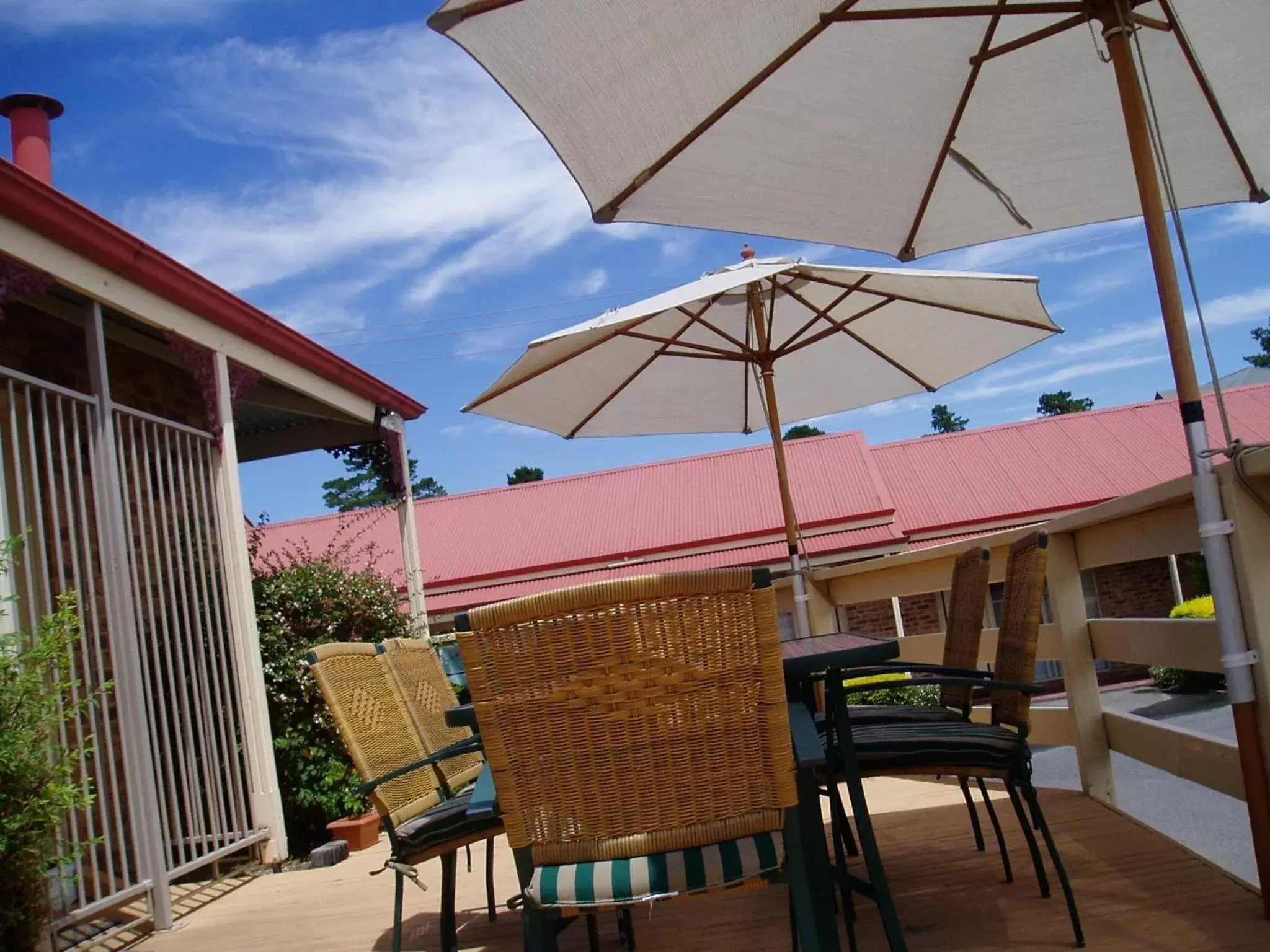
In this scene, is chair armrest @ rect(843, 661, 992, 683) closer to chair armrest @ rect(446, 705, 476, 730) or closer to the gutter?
chair armrest @ rect(446, 705, 476, 730)

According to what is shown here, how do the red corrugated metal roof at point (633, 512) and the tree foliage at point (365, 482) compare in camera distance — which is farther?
the red corrugated metal roof at point (633, 512)

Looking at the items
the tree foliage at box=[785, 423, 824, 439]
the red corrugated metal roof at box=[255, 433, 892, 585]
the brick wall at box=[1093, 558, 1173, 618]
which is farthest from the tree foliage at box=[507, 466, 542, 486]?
the brick wall at box=[1093, 558, 1173, 618]

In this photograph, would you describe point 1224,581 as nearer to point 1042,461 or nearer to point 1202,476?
point 1202,476

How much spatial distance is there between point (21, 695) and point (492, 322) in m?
33.3

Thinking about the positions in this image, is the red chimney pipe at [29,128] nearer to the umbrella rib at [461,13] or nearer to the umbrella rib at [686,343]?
the umbrella rib at [686,343]

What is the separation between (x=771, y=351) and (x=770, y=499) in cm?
1105

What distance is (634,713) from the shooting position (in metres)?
1.88

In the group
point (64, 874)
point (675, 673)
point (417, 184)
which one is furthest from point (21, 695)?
point (417, 184)

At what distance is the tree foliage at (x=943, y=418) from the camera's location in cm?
7638

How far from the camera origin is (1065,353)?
6138 cm

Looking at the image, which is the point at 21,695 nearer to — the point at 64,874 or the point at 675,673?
the point at 64,874

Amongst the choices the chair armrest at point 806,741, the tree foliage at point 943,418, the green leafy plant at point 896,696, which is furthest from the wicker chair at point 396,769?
the tree foliage at point 943,418

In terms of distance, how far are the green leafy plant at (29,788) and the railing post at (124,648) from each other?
97cm

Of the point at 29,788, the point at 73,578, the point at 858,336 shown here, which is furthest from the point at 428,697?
the point at 858,336
